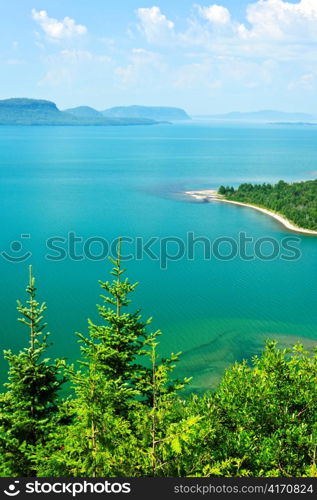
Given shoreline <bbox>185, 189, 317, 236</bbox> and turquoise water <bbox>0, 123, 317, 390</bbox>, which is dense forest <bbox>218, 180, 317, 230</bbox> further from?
turquoise water <bbox>0, 123, 317, 390</bbox>

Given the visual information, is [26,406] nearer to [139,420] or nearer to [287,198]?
[139,420]

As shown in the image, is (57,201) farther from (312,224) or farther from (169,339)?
(169,339)

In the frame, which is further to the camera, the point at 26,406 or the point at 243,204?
the point at 243,204

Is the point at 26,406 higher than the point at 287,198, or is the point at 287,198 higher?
the point at 287,198

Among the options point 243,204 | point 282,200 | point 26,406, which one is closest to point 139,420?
point 26,406

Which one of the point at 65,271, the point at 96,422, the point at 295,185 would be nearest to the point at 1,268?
the point at 65,271

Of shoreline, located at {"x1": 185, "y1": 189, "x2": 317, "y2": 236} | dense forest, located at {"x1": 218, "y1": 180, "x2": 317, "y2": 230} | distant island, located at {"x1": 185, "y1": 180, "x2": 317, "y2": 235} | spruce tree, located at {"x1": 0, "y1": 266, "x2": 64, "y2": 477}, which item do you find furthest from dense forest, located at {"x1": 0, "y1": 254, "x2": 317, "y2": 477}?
dense forest, located at {"x1": 218, "y1": 180, "x2": 317, "y2": 230}

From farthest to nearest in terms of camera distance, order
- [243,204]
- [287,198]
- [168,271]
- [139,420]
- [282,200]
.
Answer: [243,204], [287,198], [282,200], [168,271], [139,420]
